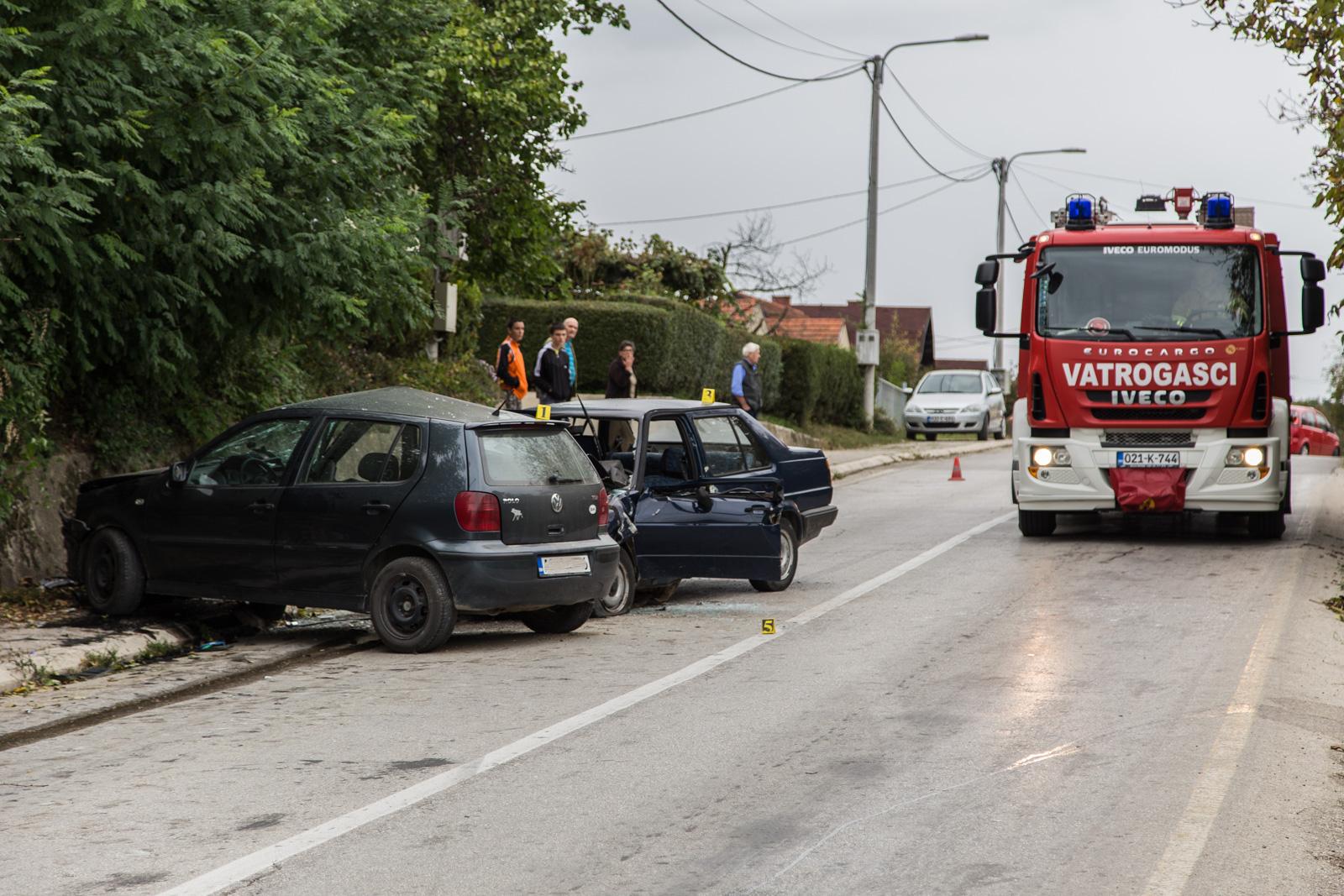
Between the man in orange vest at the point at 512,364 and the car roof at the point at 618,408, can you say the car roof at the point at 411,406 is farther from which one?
the man in orange vest at the point at 512,364

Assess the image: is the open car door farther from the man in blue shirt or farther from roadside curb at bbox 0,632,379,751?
the man in blue shirt

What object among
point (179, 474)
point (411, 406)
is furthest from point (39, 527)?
point (411, 406)

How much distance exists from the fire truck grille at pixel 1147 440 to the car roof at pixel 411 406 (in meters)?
6.96

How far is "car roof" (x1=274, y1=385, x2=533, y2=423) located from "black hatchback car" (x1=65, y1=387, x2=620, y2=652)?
17 millimetres

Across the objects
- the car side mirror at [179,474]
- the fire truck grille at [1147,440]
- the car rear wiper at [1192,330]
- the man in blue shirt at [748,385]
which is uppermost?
the car rear wiper at [1192,330]

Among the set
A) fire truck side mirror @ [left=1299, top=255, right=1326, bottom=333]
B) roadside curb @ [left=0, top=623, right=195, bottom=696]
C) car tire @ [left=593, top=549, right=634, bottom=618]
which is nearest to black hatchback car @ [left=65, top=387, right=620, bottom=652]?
roadside curb @ [left=0, top=623, right=195, bottom=696]

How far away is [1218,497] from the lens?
14.9 m

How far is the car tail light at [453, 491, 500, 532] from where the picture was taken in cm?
940

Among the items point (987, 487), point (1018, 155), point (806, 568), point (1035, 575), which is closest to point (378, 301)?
point (806, 568)

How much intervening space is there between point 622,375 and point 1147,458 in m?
6.27

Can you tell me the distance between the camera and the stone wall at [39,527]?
11.6 metres

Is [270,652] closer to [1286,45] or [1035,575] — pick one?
[1035,575]

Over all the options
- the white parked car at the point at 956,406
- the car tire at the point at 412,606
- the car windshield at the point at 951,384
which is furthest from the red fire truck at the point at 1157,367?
the car windshield at the point at 951,384

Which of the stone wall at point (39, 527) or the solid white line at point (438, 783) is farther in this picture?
the stone wall at point (39, 527)
